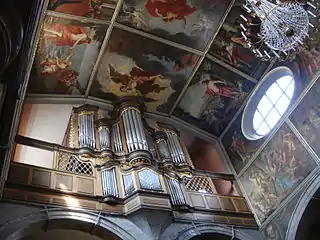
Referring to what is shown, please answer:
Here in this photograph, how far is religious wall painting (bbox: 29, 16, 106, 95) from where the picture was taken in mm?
12922

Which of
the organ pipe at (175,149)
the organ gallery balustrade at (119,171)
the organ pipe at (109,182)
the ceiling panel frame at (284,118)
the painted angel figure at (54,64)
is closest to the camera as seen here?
the organ gallery balustrade at (119,171)

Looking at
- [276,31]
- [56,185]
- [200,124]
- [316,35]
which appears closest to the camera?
[276,31]

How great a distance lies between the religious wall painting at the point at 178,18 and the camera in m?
12.7

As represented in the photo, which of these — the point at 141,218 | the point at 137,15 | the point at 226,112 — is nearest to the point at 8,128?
the point at 141,218

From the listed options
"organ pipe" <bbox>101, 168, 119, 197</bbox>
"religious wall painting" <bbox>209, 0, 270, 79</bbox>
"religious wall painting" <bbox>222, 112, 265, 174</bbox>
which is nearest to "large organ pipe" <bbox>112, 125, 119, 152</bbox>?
"organ pipe" <bbox>101, 168, 119, 197</bbox>

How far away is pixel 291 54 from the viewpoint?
39.4ft

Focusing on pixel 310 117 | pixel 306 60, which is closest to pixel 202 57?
pixel 306 60

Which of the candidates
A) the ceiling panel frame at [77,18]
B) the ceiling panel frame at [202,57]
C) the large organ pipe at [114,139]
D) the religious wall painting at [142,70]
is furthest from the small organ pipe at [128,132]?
the ceiling panel frame at [77,18]

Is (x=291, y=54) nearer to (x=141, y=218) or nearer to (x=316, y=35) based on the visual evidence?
(x=316, y=35)

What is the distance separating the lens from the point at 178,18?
13.1m

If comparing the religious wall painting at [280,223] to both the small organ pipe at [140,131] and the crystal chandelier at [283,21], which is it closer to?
the small organ pipe at [140,131]

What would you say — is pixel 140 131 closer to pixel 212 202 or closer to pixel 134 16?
pixel 212 202

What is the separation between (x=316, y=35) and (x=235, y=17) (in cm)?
271

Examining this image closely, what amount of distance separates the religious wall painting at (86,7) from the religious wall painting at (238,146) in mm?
5798
